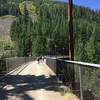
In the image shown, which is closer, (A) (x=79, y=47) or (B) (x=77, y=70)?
(B) (x=77, y=70)

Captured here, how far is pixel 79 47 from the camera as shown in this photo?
166 meters

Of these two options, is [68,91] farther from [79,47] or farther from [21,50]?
[21,50]

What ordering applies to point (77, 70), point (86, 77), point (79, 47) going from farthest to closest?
point (79, 47) → point (77, 70) → point (86, 77)

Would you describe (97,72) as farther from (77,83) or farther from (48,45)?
(48,45)

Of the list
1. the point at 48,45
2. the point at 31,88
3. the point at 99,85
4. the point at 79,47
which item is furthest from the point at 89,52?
the point at 99,85

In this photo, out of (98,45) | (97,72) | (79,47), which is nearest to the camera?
(97,72)

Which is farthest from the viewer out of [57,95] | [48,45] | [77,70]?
[48,45]

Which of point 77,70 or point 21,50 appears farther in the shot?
point 21,50

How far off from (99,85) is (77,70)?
14.1 feet

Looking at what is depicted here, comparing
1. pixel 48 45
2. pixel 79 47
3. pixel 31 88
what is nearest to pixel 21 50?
pixel 48 45

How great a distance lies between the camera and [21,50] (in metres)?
188

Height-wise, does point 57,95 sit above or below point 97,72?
below

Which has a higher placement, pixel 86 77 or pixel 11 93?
pixel 86 77

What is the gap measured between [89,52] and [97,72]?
15519cm
